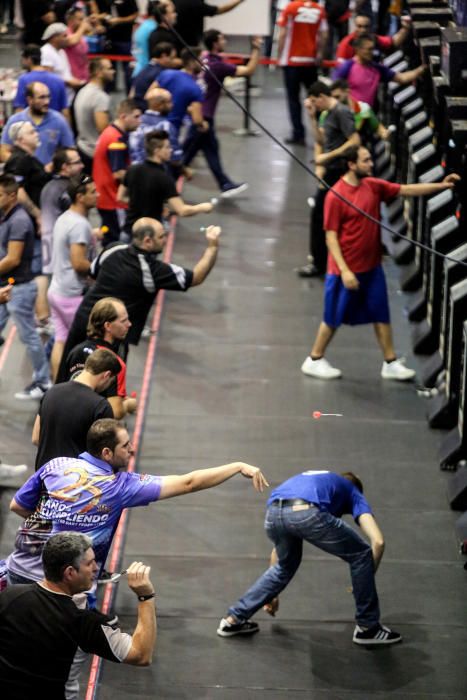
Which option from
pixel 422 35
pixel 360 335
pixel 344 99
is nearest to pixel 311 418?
pixel 360 335

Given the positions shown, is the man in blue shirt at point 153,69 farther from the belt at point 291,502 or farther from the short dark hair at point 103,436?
the short dark hair at point 103,436

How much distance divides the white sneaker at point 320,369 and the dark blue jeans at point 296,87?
243 inches

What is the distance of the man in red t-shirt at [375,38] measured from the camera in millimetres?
14398

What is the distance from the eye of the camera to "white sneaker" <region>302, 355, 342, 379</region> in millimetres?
10391

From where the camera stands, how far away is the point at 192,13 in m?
15.9

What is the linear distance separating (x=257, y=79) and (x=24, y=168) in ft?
31.5

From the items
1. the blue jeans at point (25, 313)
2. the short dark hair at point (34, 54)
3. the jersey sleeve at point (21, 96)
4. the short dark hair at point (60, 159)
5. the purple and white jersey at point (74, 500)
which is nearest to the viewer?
the purple and white jersey at point (74, 500)

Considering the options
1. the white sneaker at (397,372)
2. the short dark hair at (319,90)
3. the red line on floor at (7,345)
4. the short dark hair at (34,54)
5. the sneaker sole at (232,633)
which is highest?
the short dark hair at (319,90)

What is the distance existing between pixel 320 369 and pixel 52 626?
18.2 feet

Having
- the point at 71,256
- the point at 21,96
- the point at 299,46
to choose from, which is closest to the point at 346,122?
the point at 21,96

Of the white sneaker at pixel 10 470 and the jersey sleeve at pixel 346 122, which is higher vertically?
the jersey sleeve at pixel 346 122

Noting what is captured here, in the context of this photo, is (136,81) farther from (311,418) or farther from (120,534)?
(120,534)

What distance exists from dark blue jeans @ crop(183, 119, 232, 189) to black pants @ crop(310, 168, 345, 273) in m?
2.23

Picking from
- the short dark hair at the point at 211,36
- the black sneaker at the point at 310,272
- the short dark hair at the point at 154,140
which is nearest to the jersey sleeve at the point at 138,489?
the short dark hair at the point at 154,140
